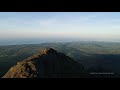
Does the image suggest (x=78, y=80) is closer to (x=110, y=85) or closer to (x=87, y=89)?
(x=87, y=89)

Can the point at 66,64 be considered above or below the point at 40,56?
below
